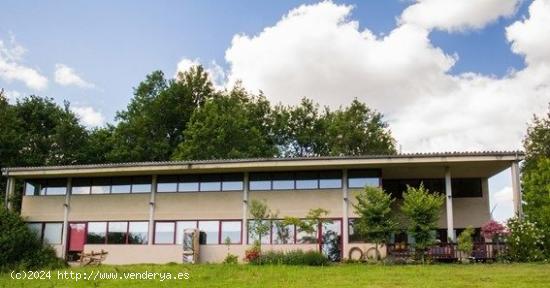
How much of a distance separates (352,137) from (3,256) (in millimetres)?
32761

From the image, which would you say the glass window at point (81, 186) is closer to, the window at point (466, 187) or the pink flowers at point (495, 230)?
the window at point (466, 187)

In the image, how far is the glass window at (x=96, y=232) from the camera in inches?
1205

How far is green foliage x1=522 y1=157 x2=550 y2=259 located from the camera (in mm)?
24562

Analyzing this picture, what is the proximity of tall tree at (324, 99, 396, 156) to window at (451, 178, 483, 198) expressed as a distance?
2169 cm

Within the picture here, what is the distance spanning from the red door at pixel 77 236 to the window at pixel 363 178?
13.4m

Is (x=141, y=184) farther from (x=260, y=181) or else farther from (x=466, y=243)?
(x=466, y=243)

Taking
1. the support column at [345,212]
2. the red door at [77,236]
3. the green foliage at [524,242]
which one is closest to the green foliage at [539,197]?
the green foliage at [524,242]

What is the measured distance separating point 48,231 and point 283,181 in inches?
488

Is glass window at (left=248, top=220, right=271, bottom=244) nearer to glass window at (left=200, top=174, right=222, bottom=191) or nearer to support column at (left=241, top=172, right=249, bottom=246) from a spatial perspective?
support column at (left=241, top=172, right=249, bottom=246)

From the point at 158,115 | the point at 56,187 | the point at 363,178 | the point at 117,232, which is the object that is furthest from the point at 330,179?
the point at 158,115

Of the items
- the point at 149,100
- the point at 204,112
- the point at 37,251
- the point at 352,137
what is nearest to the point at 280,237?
the point at 37,251

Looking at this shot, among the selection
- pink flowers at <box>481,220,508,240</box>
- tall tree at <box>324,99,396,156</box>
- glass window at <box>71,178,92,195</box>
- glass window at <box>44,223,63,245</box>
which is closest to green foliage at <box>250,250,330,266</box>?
pink flowers at <box>481,220,508,240</box>

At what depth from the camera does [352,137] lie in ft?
177

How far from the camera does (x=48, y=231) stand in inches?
1241
